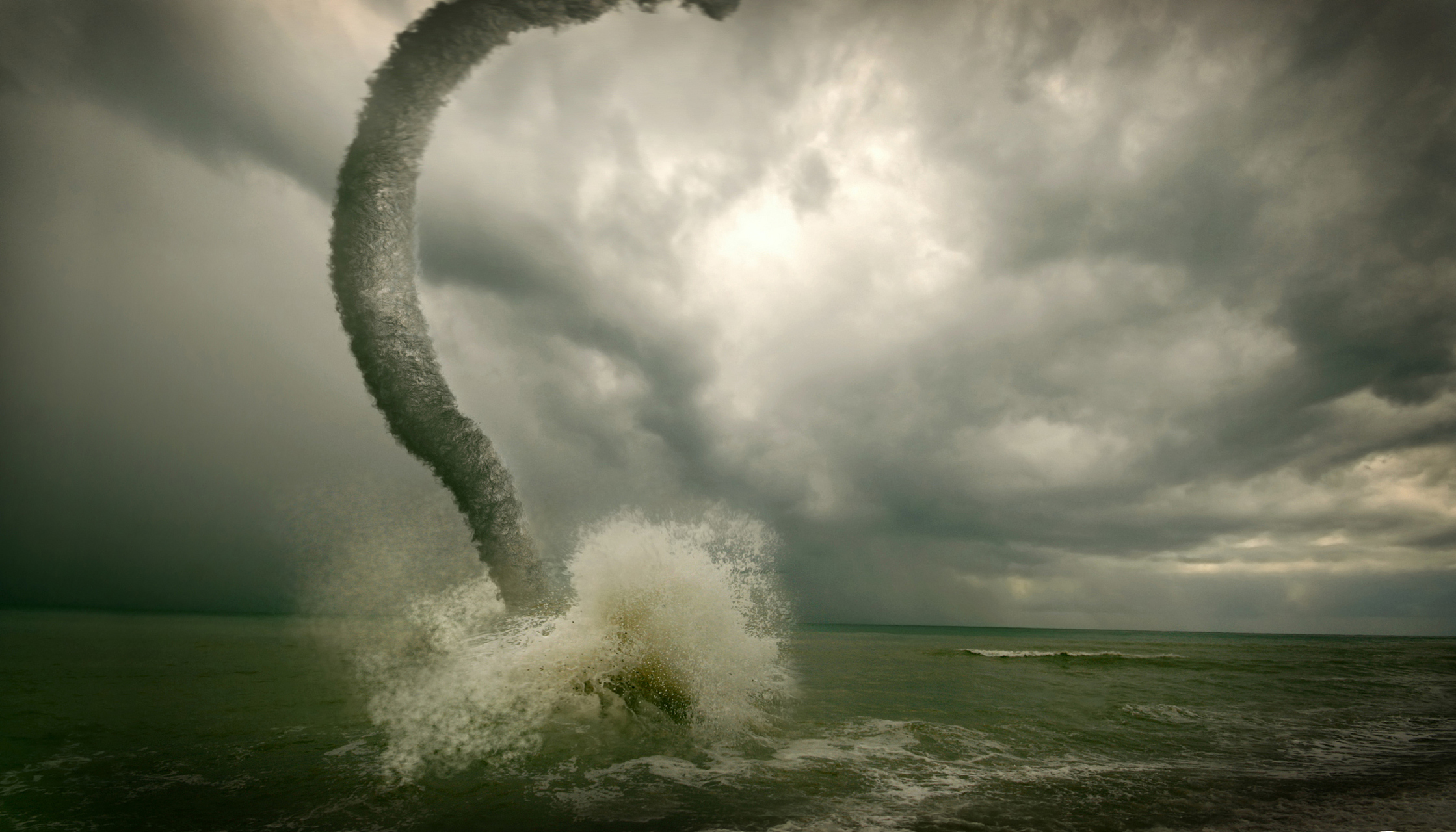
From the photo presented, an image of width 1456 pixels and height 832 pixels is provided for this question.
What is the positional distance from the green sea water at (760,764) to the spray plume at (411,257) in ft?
18.1

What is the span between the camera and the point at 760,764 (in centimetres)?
945

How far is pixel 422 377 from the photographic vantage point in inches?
522

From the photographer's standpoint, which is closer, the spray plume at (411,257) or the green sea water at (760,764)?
the green sea water at (760,764)

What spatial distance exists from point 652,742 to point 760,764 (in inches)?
81.3

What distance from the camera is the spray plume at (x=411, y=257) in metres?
10.7

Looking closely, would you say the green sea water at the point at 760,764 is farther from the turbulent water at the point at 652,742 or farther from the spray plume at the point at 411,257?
the spray plume at the point at 411,257

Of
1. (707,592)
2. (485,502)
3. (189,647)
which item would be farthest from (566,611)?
(189,647)

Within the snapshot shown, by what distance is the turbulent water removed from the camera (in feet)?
24.4

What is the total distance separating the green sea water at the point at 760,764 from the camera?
23.8 ft

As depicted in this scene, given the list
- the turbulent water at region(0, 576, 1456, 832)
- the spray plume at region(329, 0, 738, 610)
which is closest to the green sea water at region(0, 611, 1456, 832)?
the turbulent water at region(0, 576, 1456, 832)

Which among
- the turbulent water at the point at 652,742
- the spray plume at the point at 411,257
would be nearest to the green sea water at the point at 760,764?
the turbulent water at the point at 652,742

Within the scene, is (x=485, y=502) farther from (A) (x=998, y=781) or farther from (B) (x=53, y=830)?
(A) (x=998, y=781)

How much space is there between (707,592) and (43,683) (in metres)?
17.9

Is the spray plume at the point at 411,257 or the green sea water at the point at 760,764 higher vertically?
the spray plume at the point at 411,257
